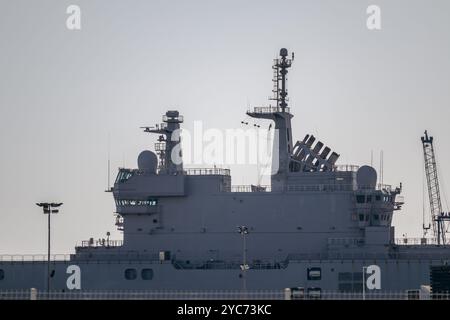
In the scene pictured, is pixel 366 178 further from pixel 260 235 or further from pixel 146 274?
pixel 146 274

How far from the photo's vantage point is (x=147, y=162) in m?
77.8

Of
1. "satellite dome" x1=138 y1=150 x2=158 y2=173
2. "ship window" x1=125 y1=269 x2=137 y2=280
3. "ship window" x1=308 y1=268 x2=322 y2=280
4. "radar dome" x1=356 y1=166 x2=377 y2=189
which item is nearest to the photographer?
"ship window" x1=308 y1=268 x2=322 y2=280

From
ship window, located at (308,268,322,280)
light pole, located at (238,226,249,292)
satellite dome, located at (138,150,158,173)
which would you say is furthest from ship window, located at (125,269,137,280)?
ship window, located at (308,268,322,280)

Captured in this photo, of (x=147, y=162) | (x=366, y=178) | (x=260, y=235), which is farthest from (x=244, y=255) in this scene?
(x=147, y=162)

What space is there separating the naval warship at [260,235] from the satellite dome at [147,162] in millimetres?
68

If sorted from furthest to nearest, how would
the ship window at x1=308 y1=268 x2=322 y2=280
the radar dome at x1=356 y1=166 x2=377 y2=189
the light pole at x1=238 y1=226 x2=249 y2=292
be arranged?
the radar dome at x1=356 y1=166 x2=377 y2=189
the ship window at x1=308 y1=268 x2=322 y2=280
the light pole at x1=238 y1=226 x2=249 y2=292

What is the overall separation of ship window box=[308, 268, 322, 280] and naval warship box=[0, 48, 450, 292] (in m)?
0.08

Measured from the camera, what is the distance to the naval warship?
7325 centimetres

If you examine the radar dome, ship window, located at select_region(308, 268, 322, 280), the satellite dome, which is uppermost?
the satellite dome

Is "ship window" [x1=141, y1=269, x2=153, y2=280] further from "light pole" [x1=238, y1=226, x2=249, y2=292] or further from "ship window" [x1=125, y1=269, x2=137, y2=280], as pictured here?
"light pole" [x1=238, y1=226, x2=249, y2=292]

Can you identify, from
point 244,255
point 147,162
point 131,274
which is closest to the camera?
point 244,255

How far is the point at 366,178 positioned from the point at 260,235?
7.97 metres

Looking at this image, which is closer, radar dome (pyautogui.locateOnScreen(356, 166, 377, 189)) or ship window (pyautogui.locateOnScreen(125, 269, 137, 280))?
radar dome (pyautogui.locateOnScreen(356, 166, 377, 189))
